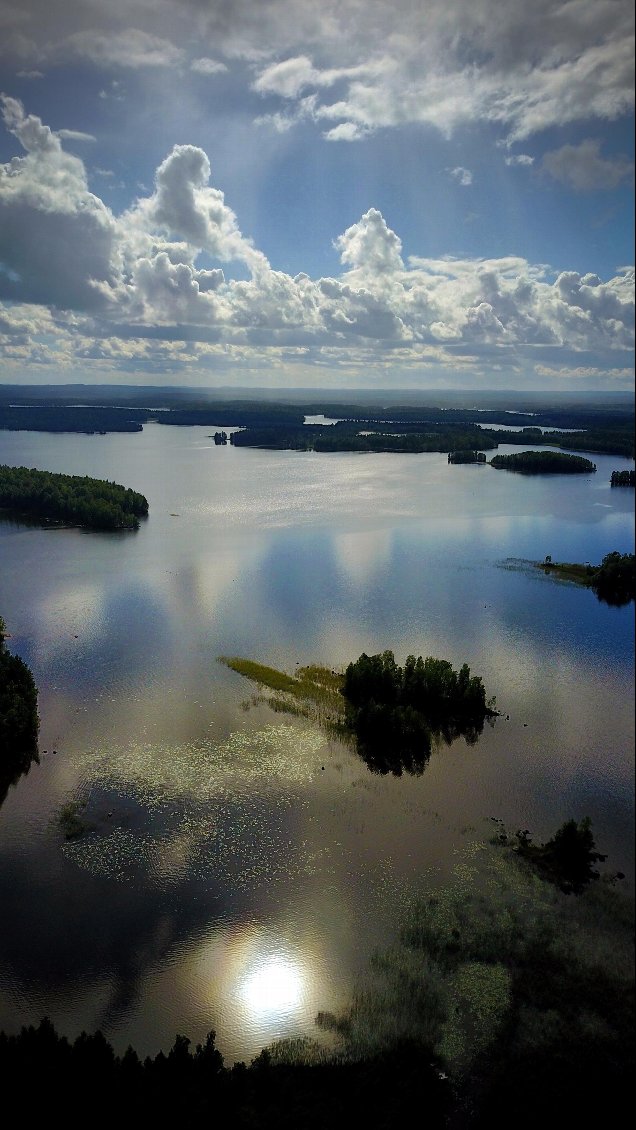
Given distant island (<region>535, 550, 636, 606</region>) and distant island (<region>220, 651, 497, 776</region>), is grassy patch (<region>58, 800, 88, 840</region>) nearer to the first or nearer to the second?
distant island (<region>220, 651, 497, 776</region>)

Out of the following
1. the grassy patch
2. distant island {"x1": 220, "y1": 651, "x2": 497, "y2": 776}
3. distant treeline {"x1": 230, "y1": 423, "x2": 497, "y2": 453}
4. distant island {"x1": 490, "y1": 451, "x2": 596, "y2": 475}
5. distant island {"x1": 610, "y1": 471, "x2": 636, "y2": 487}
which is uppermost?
distant treeline {"x1": 230, "y1": 423, "x2": 497, "y2": 453}

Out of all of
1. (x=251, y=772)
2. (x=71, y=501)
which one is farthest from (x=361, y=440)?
(x=251, y=772)

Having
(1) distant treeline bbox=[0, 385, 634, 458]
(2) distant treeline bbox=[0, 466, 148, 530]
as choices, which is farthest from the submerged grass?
(1) distant treeline bbox=[0, 385, 634, 458]

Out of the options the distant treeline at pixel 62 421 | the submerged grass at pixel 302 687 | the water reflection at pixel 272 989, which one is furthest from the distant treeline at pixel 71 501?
the distant treeline at pixel 62 421

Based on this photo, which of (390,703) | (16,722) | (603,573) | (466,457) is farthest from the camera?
(466,457)

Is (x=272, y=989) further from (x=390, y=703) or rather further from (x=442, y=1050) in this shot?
(x=390, y=703)

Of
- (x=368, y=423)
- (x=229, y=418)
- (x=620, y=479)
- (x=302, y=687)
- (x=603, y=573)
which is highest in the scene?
(x=229, y=418)

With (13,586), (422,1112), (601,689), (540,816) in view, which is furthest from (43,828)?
(13,586)
